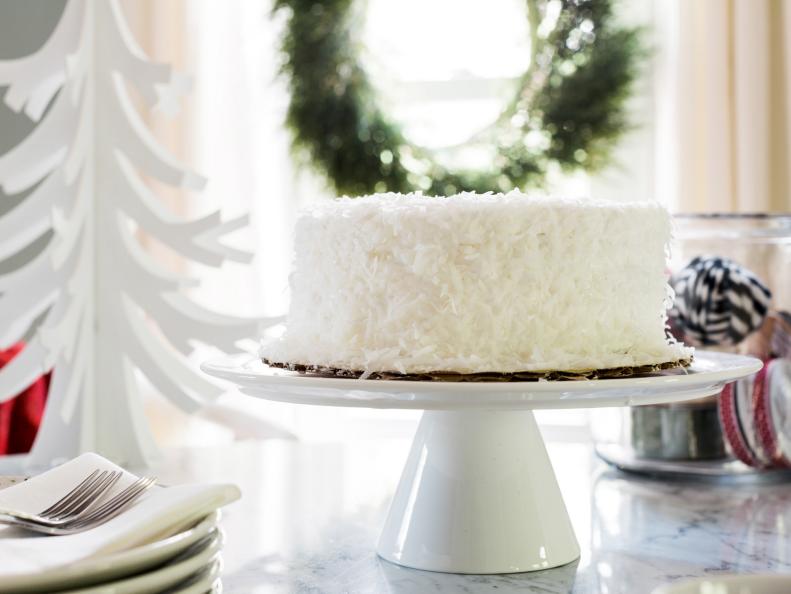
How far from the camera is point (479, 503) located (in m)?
0.86

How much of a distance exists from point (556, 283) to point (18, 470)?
76cm

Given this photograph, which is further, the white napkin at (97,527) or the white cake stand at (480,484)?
the white cake stand at (480,484)

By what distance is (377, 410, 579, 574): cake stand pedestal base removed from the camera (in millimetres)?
849

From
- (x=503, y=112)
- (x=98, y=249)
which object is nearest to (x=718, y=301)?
(x=98, y=249)

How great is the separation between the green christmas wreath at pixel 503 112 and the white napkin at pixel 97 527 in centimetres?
198

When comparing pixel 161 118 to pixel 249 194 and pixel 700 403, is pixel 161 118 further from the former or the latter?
pixel 700 403

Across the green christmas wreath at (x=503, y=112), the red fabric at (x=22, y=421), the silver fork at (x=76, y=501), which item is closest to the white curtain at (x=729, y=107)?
the green christmas wreath at (x=503, y=112)

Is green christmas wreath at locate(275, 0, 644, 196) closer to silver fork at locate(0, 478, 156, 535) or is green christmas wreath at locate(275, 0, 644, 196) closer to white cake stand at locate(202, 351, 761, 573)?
white cake stand at locate(202, 351, 761, 573)

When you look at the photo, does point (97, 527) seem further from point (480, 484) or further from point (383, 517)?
point (383, 517)

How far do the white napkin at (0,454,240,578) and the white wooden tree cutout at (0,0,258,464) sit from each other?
587mm

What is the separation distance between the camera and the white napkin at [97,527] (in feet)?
1.82

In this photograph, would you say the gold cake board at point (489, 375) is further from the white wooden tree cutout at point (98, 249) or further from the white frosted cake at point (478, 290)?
the white wooden tree cutout at point (98, 249)

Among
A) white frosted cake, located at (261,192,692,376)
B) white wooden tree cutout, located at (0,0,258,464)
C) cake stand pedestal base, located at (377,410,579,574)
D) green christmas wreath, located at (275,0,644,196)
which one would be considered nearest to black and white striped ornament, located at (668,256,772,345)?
white frosted cake, located at (261,192,692,376)

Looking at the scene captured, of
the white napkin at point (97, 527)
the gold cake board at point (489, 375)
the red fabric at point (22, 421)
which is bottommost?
the red fabric at point (22, 421)
